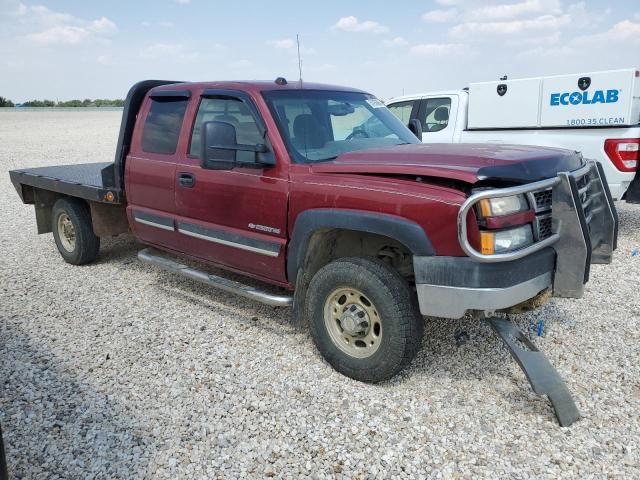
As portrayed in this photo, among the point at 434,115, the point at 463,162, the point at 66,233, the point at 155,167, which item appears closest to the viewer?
the point at 463,162

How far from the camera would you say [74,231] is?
20.1 ft

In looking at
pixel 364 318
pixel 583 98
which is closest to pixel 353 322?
pixel 364 318

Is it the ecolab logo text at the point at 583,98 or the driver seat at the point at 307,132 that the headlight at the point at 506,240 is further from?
the ecolab logo text at the point at 583,98

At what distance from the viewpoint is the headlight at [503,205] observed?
9.54 ft

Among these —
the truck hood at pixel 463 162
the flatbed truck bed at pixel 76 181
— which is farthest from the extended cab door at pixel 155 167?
the truck hood at pixel 463 162

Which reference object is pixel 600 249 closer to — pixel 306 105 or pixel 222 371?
pixel 306 105

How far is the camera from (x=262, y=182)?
3.90m

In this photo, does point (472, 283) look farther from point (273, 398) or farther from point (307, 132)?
point (307, 132)

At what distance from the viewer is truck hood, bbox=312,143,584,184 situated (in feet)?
9.95

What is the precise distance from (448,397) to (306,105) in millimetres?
2400

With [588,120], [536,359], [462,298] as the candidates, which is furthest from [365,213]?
[588,120]

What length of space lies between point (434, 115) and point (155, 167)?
585cm

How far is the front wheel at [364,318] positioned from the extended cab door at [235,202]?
0.51 meters

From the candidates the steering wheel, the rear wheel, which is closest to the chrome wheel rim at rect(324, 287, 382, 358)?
the steering wheel
